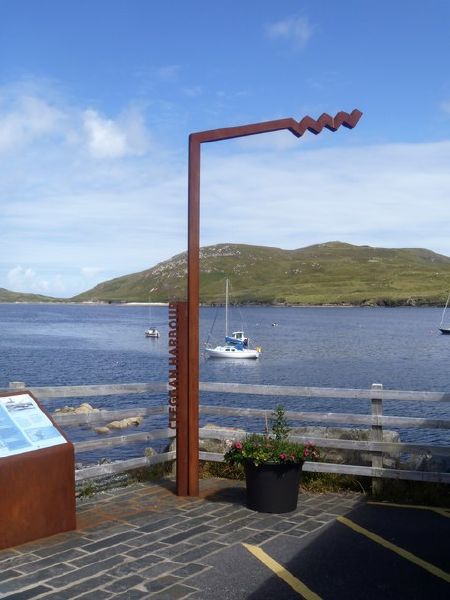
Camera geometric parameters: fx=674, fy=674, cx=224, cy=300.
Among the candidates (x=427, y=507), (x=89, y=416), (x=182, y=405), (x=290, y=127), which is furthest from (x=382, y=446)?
(x=290, y=127)

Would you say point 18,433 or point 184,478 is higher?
point 18,433

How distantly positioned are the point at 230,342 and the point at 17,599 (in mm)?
70785

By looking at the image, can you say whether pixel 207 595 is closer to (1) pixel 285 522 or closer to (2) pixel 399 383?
(1) pixel 285 522

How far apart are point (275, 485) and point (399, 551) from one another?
5.45ft

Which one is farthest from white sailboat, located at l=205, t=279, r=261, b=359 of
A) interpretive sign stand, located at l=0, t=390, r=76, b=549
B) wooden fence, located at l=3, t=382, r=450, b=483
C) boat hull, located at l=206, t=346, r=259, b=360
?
interpretive sign stand, located at l=0, t=390, r=76, b=549

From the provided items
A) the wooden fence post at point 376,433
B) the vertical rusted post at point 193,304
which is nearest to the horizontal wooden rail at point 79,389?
the vertical rusted post at point 193,304

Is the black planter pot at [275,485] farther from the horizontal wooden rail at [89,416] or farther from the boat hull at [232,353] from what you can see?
the boat hull at [232,353]

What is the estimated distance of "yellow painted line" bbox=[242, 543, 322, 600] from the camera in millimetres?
5379

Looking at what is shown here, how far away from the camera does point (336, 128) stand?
8.55m

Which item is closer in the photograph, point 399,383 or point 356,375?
point 399,383

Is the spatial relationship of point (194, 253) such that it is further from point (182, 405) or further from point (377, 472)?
point (377, 472)

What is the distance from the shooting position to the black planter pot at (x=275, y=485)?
25.0 ft

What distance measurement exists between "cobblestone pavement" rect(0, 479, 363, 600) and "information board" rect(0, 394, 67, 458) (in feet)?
3.11

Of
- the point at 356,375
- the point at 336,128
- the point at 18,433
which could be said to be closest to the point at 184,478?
the point at 18,433
